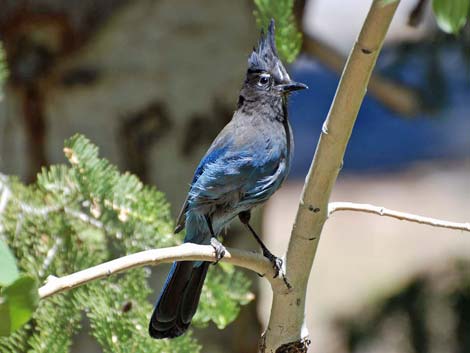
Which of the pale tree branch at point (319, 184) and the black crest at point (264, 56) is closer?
the pale tree branch at point (319, 184)

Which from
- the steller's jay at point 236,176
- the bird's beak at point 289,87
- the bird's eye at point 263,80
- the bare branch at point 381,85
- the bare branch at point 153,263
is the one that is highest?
the bare branch at point 381,85

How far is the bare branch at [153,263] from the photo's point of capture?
1.34m

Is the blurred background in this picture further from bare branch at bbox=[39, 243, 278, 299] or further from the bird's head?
bare branch at bbox=[39, 243, 278, 299]

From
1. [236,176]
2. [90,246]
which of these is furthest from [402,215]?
[90,246]

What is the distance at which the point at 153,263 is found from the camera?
1469mm

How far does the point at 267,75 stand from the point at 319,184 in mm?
878

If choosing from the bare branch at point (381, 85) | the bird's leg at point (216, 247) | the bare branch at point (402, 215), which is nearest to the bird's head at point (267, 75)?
the bird's leg at point (216, 247)

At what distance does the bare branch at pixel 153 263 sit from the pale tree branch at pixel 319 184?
50 millimetres

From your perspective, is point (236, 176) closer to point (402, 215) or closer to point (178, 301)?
point (178, 301)

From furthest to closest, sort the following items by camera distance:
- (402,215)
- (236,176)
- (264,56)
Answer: (264,56)
(236,176)
(402,215)

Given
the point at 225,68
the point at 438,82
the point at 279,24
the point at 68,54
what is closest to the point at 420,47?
the point at 438,82

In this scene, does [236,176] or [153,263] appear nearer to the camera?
[153,263]

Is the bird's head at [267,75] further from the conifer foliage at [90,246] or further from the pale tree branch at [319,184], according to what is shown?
the pale tree branch at [319,184]

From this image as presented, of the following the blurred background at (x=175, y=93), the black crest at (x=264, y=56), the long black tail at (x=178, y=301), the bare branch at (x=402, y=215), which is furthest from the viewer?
the blurred background at (x=175, y=93)
